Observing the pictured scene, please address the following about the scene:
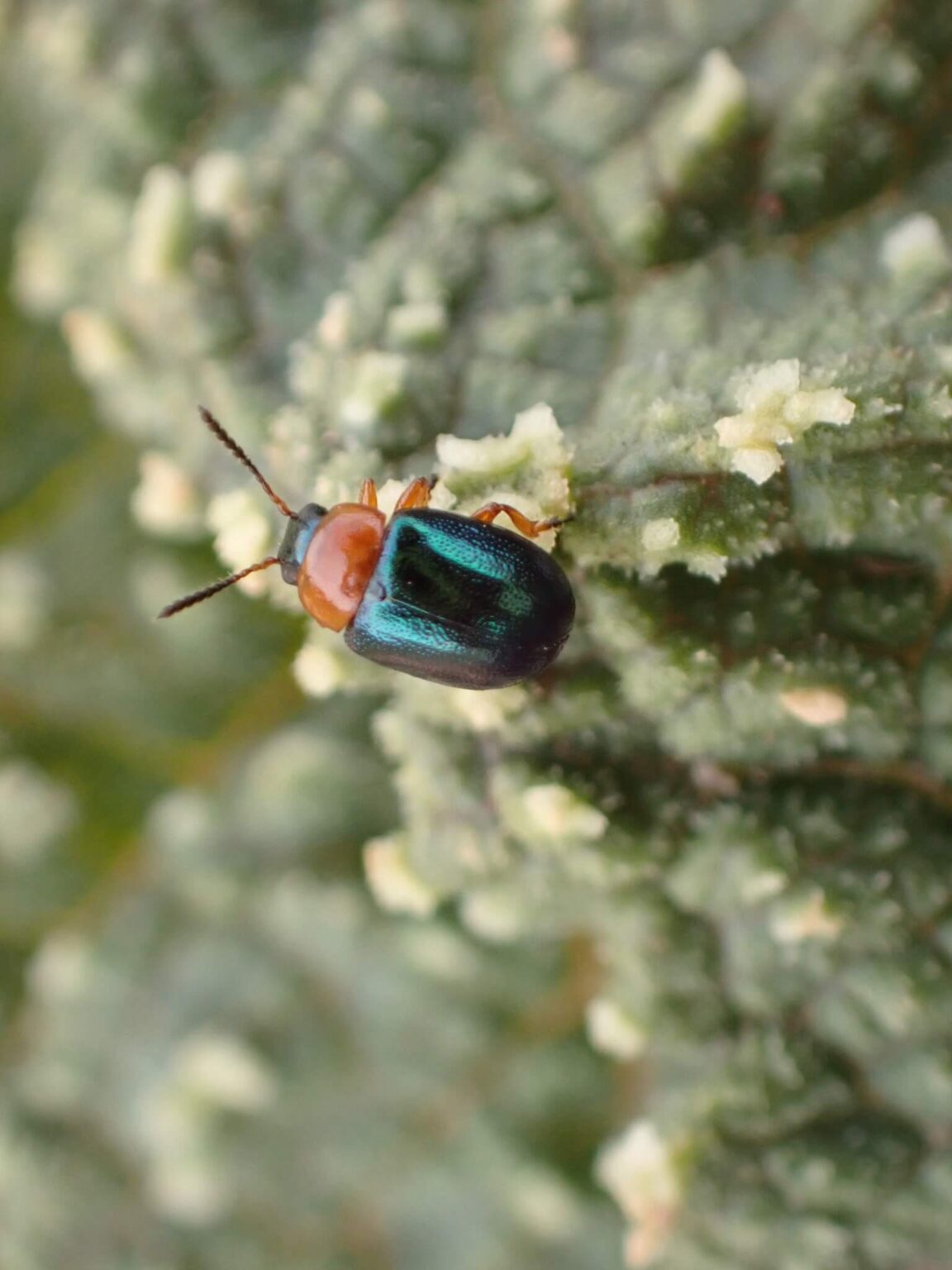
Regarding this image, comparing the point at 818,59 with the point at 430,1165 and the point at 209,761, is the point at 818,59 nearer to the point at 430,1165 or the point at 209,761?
the point at 209,761

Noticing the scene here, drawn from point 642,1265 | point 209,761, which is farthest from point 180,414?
point 642,1265

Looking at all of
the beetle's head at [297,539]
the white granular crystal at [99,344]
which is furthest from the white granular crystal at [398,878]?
the white granular crystal at [99,344]

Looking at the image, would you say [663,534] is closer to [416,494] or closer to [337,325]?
[416,494]

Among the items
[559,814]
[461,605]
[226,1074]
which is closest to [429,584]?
[461,605]

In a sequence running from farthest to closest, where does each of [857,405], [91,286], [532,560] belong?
[91,286] < [532,560] < [857,405]

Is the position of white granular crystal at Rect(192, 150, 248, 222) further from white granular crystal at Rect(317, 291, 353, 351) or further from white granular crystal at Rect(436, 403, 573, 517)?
white granular crystal at Rect(436, 403, 573, 517)

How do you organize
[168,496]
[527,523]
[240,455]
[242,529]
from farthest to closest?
[168,496]
[240,455]
[242,529]
[527,523]

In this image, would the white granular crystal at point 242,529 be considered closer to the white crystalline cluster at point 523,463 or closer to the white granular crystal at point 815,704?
the white crystalline cluster at point 523,463
